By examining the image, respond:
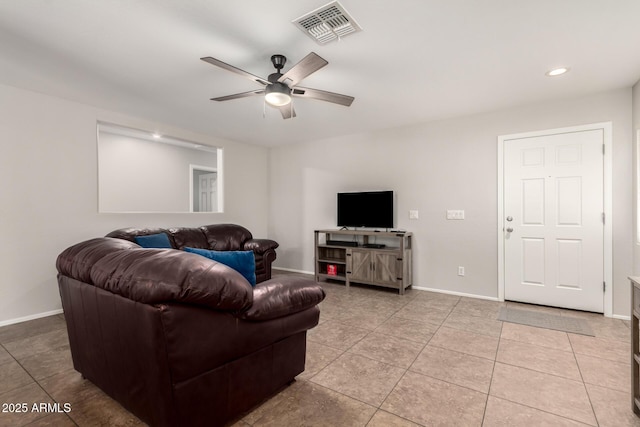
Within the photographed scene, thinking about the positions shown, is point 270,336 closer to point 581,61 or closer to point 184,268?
point 184,268

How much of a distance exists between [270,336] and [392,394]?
0.91 m

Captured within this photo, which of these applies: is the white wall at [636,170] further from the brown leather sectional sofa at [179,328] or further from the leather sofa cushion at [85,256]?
the leather sofa cushion at [85,256]

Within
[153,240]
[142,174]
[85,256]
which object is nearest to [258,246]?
[153,240]

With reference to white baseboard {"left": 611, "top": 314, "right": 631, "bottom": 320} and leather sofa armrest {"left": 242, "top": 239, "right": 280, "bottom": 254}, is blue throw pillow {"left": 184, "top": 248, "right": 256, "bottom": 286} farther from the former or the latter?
white baseboard {"left": 611, "top": 314, "right": 631, "bottom": 320}

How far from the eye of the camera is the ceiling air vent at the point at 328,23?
6.18 ft

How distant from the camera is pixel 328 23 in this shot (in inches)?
79.3

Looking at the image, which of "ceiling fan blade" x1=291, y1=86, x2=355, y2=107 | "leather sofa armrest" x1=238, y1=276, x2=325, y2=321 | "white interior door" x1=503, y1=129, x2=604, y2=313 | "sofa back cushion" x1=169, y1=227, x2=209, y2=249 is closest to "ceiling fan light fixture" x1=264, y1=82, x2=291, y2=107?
"ceiling fan blade" x1=291, y1=86, x2=355, y2=107

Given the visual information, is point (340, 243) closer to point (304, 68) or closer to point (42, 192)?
point (304, 68)

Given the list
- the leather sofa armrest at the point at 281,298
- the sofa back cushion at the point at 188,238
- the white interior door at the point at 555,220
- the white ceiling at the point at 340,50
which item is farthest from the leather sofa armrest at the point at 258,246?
the white interior door at the point at 555,220

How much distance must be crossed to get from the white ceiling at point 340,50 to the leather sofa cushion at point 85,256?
4.96ft

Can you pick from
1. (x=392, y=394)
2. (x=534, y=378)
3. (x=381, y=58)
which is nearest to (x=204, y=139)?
(x=381, y=58)

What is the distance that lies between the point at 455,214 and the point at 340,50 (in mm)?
2776

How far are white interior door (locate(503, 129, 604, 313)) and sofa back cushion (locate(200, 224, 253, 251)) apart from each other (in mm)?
3798

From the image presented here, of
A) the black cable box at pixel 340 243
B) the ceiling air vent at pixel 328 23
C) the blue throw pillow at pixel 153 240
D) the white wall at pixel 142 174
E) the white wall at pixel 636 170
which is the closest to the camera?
the ceiling air vent at pixel 328 23
